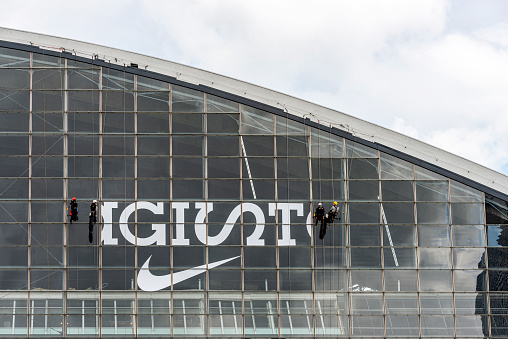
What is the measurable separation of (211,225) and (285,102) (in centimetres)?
804

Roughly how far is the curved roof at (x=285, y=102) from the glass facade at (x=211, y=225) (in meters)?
0.63

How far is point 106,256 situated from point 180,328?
5.52 metres

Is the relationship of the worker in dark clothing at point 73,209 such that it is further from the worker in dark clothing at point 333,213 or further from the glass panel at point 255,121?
the worker in dark clothing at point 333,213

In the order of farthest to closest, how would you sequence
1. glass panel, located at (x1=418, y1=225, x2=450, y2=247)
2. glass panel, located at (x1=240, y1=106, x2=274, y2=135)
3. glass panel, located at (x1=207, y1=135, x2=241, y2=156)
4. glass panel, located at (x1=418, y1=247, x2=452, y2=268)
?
glass panel, located at (x1=240, y1=106, x2=274, y2=135)
glass panel, located at (x1=207, y1=135, x2=241, y2=156)
glass panel, located at (x1=418, y1=225, x2=450, y2=247)
glass panel, located at (x1=418, y1=247, x2=452, y2=268)

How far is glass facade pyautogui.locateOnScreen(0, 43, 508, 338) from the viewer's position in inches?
1673

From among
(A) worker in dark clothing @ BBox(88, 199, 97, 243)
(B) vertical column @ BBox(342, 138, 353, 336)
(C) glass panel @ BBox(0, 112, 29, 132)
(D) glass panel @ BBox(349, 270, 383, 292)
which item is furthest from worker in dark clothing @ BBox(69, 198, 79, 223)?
(D) glass panel @ BBox(349, 270, 383, 292)

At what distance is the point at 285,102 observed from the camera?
44.6m

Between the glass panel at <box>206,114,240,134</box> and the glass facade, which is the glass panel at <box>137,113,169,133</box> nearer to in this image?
the glass facade

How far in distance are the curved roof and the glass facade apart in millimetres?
634

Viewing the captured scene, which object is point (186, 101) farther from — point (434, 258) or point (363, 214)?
point (434, 258)

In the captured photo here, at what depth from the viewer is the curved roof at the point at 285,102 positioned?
4450 cm

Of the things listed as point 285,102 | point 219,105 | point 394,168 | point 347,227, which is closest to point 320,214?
point 347,227

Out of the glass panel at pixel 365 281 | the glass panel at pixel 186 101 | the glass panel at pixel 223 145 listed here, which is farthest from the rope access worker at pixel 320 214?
the glass panel at pixel 186 101

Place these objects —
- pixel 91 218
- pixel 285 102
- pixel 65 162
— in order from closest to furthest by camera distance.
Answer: pixel 91 218 → pixel 65 162 → pixel 285 102
